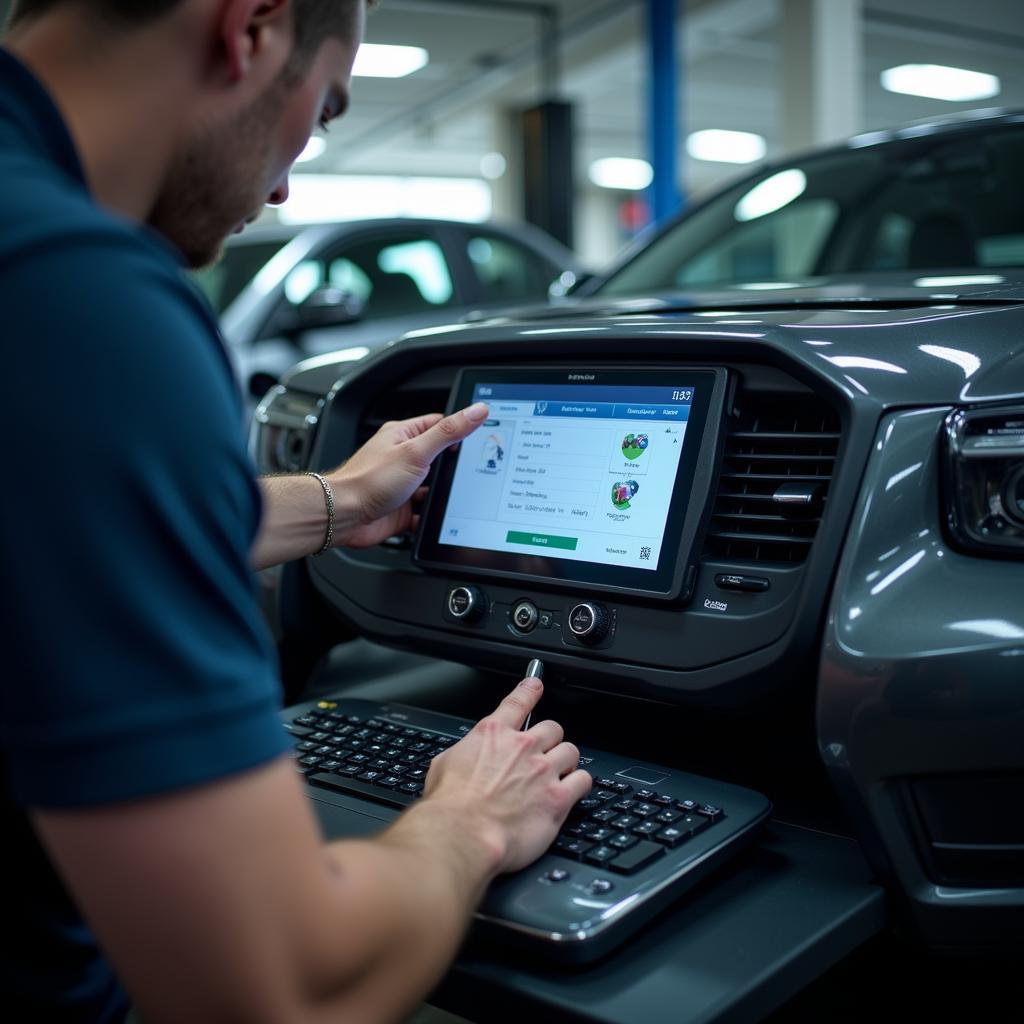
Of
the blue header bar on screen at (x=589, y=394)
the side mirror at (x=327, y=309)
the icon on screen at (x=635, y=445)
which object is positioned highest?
the blue header bar on screen at (x=589, y=394)

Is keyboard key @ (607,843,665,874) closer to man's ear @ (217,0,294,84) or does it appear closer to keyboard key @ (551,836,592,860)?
keyboard key @ (551,836,592,860)

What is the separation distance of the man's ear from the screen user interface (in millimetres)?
547

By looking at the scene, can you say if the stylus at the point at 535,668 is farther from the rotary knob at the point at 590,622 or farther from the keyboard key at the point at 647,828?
the keyboard key at the point at 647,828

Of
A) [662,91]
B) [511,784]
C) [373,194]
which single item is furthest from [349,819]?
[373,194]

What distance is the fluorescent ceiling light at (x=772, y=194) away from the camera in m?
2.43

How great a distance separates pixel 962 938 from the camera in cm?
98

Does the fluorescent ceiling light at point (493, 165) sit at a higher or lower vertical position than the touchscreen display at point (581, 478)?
lower

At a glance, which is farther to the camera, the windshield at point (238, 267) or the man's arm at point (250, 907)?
the windshield at point (238, 267)

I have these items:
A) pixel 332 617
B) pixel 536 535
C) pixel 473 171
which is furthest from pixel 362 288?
pixel 473 171

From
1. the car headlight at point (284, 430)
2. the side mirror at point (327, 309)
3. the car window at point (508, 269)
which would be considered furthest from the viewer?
the car window at point (508, 269)

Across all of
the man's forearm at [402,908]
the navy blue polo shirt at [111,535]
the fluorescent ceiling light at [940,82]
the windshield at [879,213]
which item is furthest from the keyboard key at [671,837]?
the fluorescent ceiling light at [940,82]

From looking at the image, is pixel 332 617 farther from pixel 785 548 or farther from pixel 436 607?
pixel 785 548

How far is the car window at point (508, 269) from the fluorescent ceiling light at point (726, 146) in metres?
12.3

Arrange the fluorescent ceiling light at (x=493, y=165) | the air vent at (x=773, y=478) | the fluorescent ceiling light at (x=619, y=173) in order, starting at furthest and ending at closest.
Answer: the fluorescent ceiling light at (x=619, y=173)
the fluorescent ceiling light at (x=493, y=165)
the air vent at (x=773, y=478)
